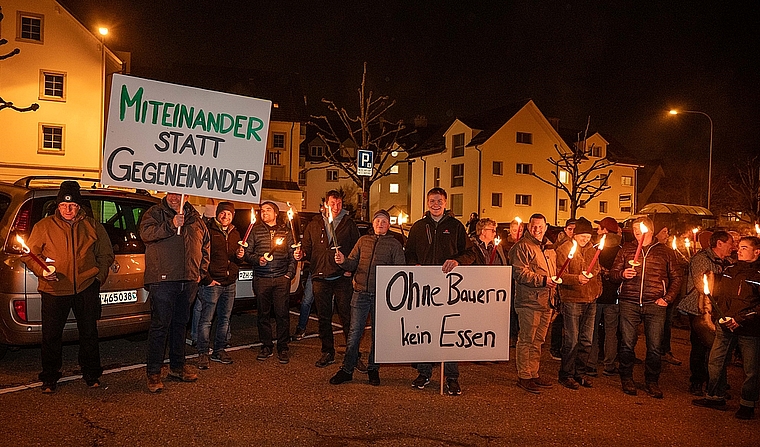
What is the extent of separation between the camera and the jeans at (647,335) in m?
7.36

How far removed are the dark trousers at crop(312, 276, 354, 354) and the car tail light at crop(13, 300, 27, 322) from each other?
3252mm

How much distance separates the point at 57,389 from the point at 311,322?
18.1 ft

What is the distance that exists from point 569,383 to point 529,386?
594 millimetres

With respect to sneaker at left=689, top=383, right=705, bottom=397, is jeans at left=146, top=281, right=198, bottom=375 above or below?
above

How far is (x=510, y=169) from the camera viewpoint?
152ft

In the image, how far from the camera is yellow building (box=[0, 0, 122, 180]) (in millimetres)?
29344

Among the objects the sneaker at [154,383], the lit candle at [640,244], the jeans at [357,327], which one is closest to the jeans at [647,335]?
→ the lit candle at [640,244]

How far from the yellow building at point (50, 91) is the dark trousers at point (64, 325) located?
26.0 m

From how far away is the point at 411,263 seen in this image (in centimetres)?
748

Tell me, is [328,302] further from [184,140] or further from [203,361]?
[184,140]

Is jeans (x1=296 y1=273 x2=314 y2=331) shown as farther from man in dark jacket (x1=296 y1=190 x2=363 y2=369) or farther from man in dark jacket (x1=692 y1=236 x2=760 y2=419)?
man in dark jacket (x1=692 y1=236 x2=760 y2=419)

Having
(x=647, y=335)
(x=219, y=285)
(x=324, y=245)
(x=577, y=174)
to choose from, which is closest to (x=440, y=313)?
(x=324, y=245)

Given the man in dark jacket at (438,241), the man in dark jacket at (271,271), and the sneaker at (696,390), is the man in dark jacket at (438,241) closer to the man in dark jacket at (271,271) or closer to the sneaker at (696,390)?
the man in dark jacket at (271,271)

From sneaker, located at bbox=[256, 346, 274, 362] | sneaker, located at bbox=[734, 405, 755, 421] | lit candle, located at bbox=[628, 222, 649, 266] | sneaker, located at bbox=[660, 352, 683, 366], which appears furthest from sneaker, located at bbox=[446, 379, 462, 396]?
sneaker, located at bbox=[660, 352, 683, 366]
